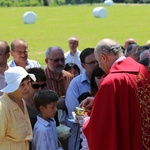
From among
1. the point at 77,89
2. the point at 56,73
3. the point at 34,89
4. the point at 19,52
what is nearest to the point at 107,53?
the point at 34,89

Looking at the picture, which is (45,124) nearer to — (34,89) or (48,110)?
(48,110)

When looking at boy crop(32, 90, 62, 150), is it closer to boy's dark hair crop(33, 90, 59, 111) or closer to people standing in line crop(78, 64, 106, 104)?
boy's dark hair crop(33, 90, 59, 111)

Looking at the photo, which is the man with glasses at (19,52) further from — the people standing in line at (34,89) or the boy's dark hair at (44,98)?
the boy's dark hair at (44,98)

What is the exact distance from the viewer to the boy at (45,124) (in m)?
6.42

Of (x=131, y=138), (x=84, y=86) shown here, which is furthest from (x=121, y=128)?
(x=84, y=86)

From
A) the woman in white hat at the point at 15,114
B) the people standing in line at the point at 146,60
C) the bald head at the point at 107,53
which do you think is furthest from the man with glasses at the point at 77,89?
the bald head at the point at 107,53

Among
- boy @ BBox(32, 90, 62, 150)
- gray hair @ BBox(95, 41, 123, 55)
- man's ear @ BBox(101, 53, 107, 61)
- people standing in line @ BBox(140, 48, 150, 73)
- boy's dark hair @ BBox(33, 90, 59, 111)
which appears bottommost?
boy @ BBox(32, 90, 62, 150)

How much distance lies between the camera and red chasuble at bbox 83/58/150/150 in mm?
5352

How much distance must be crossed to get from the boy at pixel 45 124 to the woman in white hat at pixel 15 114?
18cm

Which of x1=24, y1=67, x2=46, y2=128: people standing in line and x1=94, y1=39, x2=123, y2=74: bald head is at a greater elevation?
x1=94, y1=39, x2=123, y2=74: bald head

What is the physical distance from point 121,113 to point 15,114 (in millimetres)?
1397

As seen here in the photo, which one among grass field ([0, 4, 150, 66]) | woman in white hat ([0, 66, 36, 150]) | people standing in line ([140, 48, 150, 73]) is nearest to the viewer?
woman in white hat ([0, 66, 36, 150])

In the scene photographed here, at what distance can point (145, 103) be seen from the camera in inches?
217

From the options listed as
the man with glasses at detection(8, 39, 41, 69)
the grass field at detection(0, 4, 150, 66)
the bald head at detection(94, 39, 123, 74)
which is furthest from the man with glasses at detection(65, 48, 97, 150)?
the grass field at detection(0, 4, 150, 66)
